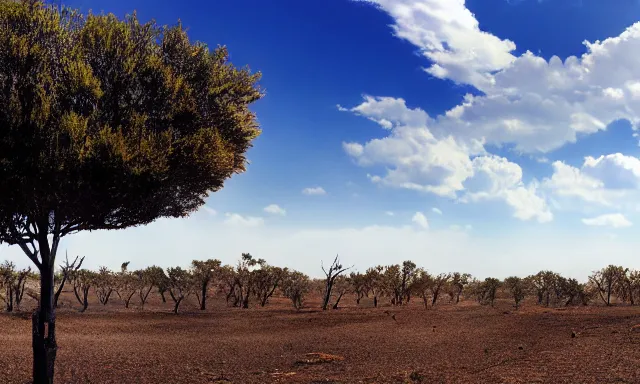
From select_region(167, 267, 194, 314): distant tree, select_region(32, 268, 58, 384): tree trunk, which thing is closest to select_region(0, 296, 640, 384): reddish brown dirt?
select_region(32, 268, 58, 384): tree trunk

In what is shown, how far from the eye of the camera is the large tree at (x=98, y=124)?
13.7 metres

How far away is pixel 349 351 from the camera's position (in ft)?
84.3

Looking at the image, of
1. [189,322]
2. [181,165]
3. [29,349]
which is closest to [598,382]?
[181,165]

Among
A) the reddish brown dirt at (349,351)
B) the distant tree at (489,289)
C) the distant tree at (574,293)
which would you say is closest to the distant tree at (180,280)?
the reddish brown dirt at (349,351)

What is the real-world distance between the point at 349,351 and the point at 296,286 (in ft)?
128

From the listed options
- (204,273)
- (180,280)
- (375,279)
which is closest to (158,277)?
(180,280)

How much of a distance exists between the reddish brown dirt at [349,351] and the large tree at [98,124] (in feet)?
25.7

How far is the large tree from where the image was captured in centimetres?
1370

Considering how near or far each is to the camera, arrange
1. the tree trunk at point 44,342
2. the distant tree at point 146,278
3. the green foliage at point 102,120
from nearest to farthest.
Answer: the green foliage at point 102,120
the tree trunk at point 44,342
the distant tree at point 146,278

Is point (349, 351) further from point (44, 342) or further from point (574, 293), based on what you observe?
point (574, 293)

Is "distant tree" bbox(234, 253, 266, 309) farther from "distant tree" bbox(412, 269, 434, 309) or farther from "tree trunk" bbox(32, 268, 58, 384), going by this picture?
"tree trunk" bbox(32, 268, 58, 384)

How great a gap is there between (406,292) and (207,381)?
5930 cm

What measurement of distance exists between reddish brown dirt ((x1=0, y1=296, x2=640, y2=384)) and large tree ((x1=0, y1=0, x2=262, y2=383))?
Result: 782cm

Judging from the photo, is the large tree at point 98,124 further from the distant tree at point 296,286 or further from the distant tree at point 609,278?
the distant tree at point 609,278
